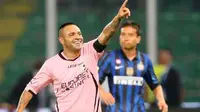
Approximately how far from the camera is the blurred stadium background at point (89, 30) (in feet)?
53.1

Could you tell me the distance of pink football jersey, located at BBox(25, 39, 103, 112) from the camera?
9062mm

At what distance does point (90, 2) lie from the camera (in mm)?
16359

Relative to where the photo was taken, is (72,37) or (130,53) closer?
(72,37)

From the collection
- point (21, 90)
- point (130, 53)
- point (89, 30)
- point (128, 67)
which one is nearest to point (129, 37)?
point (130, 53)

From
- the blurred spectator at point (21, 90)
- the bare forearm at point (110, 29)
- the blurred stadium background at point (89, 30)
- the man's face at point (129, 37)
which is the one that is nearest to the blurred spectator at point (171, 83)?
the blurred stadium background at point (89, 30)

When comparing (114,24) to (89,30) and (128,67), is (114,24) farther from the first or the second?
(89,30)

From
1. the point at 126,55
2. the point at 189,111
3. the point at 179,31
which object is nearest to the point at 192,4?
the point at 179,31

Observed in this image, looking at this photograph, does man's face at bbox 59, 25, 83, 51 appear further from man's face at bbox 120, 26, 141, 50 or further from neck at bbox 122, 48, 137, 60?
neck at bbox 122, 48, 137, 60

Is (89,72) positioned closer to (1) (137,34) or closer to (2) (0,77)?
(1) (137,34)

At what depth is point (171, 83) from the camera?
14.1 m

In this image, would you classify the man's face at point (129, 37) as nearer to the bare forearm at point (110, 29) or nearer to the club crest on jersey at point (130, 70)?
the club crest on jersey at point (130, 70)

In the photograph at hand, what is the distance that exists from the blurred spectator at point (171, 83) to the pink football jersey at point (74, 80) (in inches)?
196

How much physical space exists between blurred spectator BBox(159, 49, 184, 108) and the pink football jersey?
498cm

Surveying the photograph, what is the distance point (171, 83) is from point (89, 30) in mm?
2737
